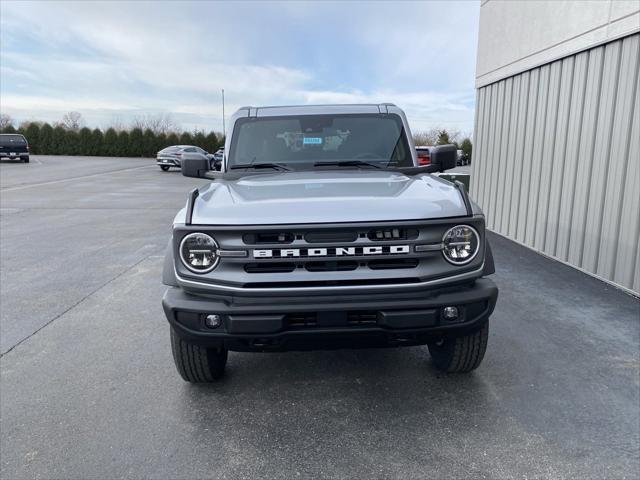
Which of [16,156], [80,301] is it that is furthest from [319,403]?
[16,156]

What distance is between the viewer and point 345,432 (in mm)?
2980

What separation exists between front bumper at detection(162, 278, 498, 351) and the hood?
1.41 feet

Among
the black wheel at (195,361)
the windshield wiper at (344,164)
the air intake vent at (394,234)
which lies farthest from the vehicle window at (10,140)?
the air intake vent at (394,234)

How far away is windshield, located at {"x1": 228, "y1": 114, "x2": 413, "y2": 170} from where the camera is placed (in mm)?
4156

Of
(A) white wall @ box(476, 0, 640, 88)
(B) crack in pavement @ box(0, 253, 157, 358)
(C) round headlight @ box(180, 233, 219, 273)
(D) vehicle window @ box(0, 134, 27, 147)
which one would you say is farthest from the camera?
(D) vehicle window @ box(0, 134, 27, 147)

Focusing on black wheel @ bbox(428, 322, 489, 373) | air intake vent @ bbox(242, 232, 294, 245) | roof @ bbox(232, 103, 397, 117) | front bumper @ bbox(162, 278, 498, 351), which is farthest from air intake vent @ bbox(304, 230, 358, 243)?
roof @ bbox(232, 103, 397, 117)

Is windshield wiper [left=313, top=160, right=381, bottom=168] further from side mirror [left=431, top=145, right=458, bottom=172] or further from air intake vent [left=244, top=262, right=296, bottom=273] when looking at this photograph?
air intake vent [left=244, top=262, right=296, bottom=273]

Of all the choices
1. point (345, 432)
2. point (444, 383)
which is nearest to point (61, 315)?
point (345, 432)

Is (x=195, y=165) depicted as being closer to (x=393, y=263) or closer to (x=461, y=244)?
(x=393, y=263)

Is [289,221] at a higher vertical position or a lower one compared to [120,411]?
higher

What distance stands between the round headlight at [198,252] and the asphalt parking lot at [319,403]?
102 cm

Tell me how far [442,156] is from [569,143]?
3971mm

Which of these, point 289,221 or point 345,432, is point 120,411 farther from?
point 289,221

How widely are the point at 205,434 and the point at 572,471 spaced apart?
202 cm
